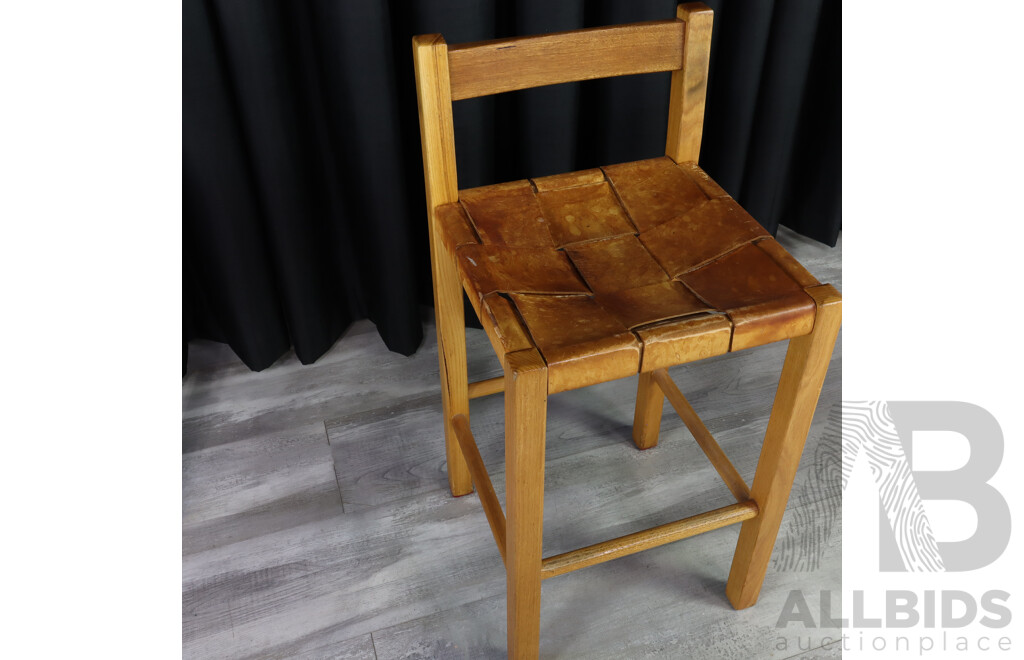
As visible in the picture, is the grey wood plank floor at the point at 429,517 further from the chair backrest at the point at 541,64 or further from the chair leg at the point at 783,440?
the chair backrest at the point at 541,64

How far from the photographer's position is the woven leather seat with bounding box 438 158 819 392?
0.81 metres

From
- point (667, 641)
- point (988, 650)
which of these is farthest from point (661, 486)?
point (988, 650)

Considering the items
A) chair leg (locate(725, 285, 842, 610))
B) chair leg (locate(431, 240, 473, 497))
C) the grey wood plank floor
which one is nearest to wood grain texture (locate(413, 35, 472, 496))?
chair leg (locate(431, 240, 473, 497))

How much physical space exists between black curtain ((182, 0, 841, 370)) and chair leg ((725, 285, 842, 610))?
722mm

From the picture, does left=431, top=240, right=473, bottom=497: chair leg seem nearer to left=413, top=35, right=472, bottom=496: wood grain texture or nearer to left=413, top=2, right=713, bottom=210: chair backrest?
left=413, top=35, right=472, bottom=496: wood grain texture

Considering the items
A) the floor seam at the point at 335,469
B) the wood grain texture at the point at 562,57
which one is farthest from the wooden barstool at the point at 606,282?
the floor seam at the point at 335,469

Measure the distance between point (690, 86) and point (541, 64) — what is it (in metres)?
0.22

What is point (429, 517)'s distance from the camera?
4.26 feet

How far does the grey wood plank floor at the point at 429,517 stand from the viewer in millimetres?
1134

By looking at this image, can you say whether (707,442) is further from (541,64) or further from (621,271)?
(541,64)

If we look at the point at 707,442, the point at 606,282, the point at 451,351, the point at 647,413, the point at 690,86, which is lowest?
the point at 647,413

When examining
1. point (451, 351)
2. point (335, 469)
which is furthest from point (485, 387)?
point (335, 469)

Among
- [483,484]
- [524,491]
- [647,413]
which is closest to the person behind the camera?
[524,491]

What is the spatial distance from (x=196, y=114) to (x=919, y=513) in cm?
144
